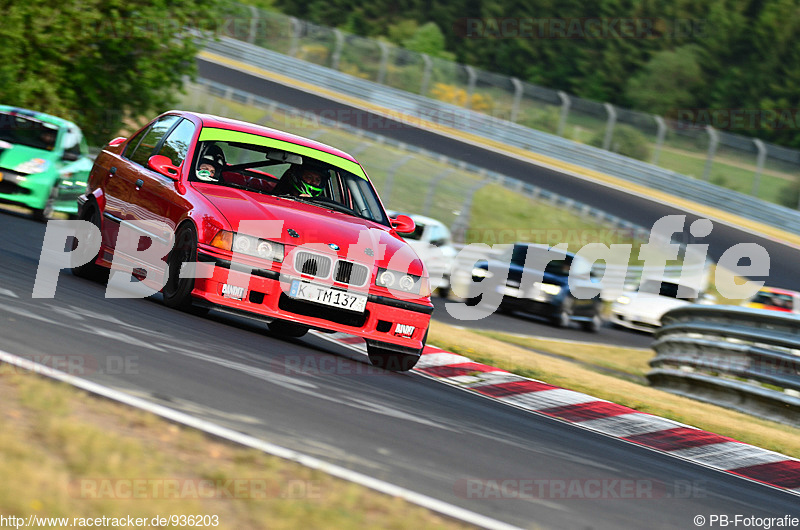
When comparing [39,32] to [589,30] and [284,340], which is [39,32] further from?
[589,30]

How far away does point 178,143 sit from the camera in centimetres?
929

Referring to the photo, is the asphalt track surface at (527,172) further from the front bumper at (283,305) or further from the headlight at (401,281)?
the front bumper at (283,305)

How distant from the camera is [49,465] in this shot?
12.6ft

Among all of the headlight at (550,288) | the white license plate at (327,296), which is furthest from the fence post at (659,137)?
the white license plate at (327,296)

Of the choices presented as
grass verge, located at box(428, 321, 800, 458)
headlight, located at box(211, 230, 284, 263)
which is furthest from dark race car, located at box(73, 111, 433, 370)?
grass verge, located at box(428, 321, 800, 458)

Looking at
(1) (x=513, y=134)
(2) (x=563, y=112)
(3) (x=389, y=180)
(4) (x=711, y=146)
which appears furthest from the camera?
(1) (x=513, y=134)

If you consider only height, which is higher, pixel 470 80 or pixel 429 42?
pixel 429 42

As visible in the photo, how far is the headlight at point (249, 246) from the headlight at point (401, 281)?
0.79 m

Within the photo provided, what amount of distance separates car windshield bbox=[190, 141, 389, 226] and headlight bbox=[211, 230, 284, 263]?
38.7 inches

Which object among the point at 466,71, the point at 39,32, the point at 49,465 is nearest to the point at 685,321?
the point at 49,465

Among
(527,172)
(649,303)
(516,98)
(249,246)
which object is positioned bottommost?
(649,303)

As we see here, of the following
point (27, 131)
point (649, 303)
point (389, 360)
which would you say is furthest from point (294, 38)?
point (389, 360)

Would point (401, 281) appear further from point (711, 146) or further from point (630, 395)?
point (711, 146)

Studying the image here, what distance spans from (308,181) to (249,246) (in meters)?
1.48
